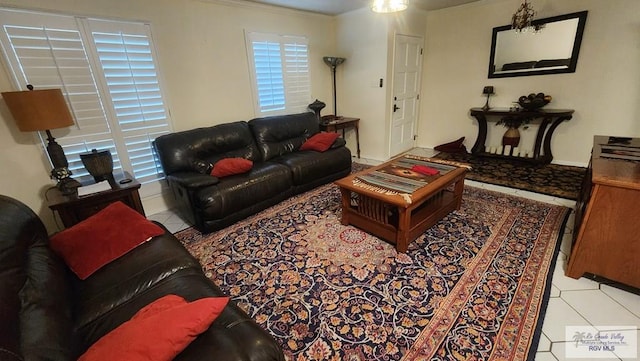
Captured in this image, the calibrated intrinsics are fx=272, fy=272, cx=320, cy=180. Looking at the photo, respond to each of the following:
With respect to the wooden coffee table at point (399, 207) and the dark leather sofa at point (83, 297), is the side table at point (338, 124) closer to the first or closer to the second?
the wooden coffee table at point (399, 207)

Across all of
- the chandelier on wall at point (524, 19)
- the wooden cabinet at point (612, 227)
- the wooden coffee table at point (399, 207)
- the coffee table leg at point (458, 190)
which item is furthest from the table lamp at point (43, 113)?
the chandelier on wall at point (524, 19)

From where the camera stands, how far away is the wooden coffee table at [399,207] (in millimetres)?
2051

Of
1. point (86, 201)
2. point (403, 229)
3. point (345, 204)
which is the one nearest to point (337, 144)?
point (345, 204)

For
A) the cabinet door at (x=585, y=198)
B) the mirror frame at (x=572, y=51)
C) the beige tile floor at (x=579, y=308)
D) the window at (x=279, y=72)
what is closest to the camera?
the beige tile floor at (x=579, y=308)

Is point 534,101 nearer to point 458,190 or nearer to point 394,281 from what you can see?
point 458,190

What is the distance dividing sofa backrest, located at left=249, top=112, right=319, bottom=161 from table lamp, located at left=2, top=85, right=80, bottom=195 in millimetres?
1801

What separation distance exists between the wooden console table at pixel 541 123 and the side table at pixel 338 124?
5.91 ft

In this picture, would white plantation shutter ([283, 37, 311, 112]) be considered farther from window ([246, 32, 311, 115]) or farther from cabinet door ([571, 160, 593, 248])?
cabinet door ([571, 160, 593, 248])

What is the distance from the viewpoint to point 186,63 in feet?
10.1

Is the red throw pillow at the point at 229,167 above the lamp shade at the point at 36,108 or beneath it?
beneath

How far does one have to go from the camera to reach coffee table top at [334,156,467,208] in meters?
2.05

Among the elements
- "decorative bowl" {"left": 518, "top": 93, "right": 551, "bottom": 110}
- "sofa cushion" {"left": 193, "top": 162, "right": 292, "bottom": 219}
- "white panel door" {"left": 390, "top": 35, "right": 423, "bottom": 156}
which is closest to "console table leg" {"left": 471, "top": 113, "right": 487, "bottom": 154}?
"decorative bowl" {"left": 518, "top": 93, "right": 551, "bottom": 110}

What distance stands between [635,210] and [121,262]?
2898mm

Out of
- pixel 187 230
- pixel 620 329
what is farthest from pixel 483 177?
pixel 187 230
